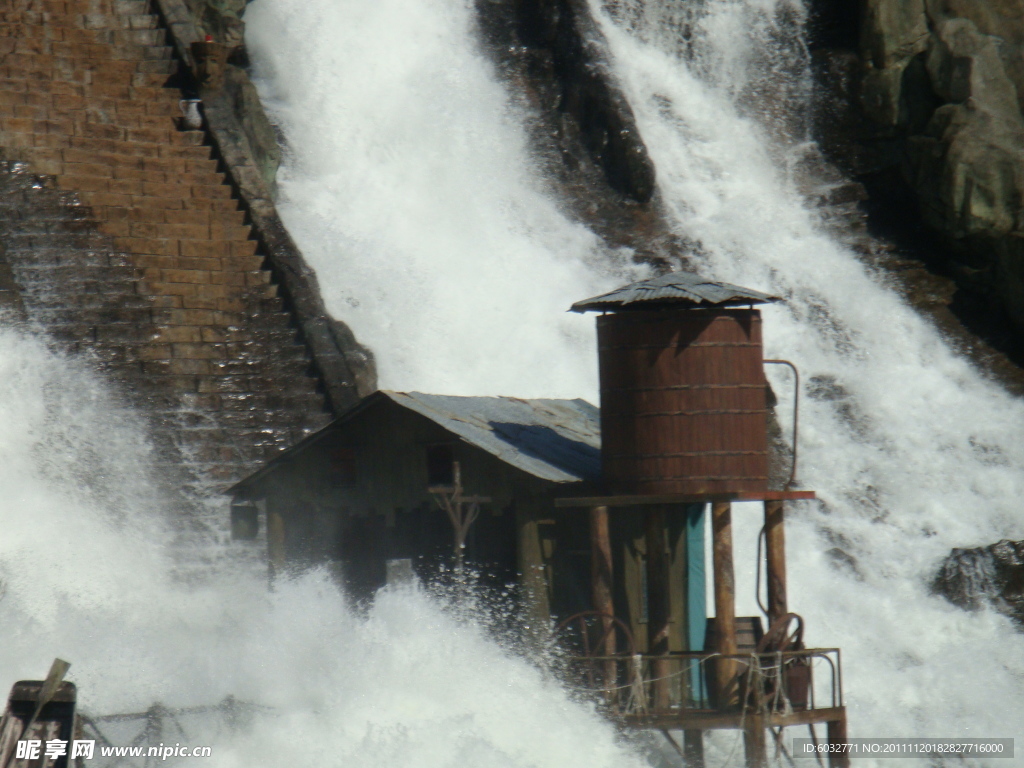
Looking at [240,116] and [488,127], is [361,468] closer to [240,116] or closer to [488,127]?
[240,116]

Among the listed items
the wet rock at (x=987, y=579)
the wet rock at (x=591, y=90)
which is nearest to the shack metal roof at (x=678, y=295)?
the wet rock at (x=987, y=579)

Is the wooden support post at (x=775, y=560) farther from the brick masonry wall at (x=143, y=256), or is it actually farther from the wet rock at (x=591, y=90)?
the wet rock at (x=591, y=90)

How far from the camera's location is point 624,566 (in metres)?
13.3

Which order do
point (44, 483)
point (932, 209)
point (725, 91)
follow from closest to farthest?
1. point (44, 483)
2. point (932, 209)
3. point (725, 91)

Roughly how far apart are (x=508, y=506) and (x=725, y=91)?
681 inches

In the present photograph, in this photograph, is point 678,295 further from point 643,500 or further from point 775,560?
point 775,560

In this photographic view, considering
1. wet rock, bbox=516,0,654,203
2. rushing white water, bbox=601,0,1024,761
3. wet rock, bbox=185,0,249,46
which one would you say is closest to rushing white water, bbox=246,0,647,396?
wet rock, bbox=185,0,249,46

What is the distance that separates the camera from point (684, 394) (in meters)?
13.1

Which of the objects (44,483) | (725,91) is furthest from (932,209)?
(44,483)

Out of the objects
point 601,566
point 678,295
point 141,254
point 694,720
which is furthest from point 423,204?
point 694,720

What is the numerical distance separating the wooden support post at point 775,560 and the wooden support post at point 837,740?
1.10 meters

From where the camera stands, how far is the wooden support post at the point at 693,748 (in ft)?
44.0

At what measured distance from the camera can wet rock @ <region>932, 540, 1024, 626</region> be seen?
730 inches

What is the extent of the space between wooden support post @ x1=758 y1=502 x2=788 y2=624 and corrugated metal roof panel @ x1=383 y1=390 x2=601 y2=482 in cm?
166
